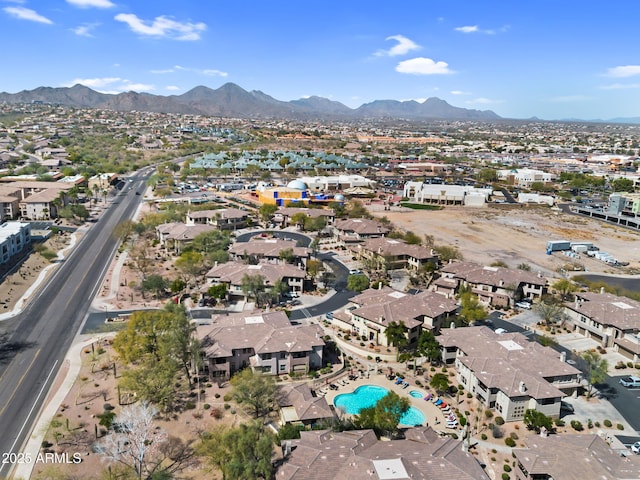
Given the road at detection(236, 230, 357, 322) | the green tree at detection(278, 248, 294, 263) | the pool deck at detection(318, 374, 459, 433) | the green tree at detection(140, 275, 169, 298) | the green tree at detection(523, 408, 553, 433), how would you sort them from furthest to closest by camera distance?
1. the green tree at detection(278, 248, 294, 263)
2. the green tree at detection(140, 275, 169, 298)
3. the road at detection(236, 230, 357, 322)
4. the pool deck at detection(318, 374, 459, 433)
5. the green tree at detection(523, 408, 553, 433)

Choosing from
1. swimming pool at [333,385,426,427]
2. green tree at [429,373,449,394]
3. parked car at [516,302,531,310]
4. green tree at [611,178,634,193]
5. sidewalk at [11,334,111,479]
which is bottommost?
swimming pool at [333,385,426,427]

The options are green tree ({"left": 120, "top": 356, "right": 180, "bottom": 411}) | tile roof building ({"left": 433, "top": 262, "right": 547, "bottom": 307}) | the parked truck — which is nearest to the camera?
green tree ({"left": 120, "top": 356, "right": 180, "bottom": 411})

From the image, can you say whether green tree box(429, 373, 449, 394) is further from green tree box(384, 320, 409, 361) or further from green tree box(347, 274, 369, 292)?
green tree box(347, 274, 369, 292)

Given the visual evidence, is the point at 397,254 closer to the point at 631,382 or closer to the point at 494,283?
the point at 494,283

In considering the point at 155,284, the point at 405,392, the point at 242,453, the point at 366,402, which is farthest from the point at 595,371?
the point at 155,284

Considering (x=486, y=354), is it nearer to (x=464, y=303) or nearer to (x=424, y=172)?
(x=464, y=303)

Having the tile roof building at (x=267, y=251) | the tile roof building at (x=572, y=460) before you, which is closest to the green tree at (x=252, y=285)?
the tile roof building at (x=267, y=251)

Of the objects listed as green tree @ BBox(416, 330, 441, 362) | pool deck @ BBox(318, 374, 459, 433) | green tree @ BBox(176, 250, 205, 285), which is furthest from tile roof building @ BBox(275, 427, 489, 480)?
green tree @ BBox(176, 250, 205, 285)
